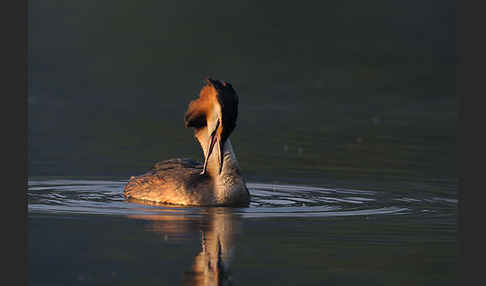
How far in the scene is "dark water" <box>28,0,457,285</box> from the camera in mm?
12742

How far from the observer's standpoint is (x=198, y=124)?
54.7ft

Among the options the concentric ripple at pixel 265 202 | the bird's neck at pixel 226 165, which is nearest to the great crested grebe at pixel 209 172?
the bird's neck at pixel 226 165

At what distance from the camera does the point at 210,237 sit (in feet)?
45.1

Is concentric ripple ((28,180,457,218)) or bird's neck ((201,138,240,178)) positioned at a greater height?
bird's neck ((201,138,240,178))

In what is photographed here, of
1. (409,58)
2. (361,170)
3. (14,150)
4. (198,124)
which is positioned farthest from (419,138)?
(409,58)

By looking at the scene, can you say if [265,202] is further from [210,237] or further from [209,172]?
[210,237]

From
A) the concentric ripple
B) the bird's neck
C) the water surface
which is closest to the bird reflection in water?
the water surface

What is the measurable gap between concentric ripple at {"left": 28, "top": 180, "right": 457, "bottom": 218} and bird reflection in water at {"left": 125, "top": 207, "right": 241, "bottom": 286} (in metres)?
0.33

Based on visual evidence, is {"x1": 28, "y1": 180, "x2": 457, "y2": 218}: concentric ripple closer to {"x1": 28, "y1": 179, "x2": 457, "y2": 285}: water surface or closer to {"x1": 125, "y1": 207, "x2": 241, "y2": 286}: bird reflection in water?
{"x1": 28, "y1": 179, "x2": 457, "y2": 285}: water surface

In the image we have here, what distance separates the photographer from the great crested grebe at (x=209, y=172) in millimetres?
15859

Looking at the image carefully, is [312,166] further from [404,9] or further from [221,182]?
[404,9]

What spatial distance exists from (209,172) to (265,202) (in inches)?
32.3

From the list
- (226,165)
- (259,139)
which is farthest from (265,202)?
(259,139)

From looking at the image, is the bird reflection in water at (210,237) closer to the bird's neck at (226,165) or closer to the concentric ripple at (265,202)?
the concentric ripple at (265,202)
